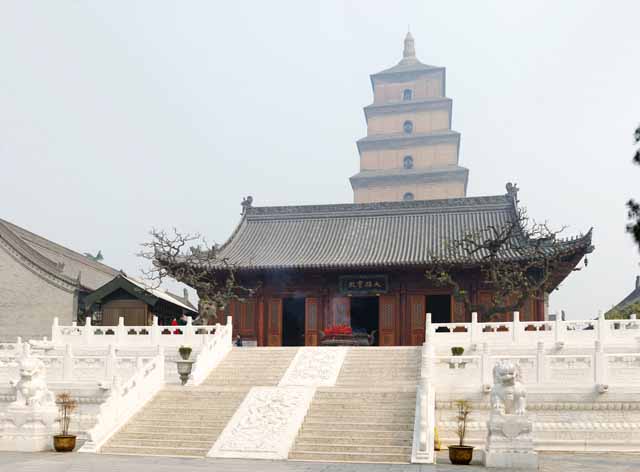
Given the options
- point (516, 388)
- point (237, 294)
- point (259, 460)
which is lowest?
point (259, 460)

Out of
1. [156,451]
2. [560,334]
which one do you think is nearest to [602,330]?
[560,334]

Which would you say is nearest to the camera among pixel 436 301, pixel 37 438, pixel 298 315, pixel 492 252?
pixel 37 438

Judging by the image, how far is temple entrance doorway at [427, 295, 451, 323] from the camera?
88.8 feet

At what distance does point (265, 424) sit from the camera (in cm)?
1311

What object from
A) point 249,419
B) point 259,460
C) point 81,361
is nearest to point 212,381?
point 81,361

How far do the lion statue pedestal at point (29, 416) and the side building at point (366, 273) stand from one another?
534 inches

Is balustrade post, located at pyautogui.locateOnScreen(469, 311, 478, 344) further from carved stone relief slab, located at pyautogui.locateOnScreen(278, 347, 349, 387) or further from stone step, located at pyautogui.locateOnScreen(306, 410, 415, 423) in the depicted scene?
stone step, located at pyautogui.locateOnScreen(306, 410, 415, 423)

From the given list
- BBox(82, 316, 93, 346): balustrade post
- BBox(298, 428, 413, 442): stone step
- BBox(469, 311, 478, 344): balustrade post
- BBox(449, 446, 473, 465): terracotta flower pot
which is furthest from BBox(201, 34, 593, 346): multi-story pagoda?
BBox(449, 446, 473, 465): terracotta flower pot

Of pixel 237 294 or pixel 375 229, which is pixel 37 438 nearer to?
pixel 237 294

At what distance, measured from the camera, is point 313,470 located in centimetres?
1052

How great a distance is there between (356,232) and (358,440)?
60.6 feet

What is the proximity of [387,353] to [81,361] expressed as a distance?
7492 mm

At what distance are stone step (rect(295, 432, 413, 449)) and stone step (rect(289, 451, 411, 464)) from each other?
0.36 meters

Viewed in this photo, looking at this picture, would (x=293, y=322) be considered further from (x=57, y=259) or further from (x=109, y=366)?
(x=109, y=366)
